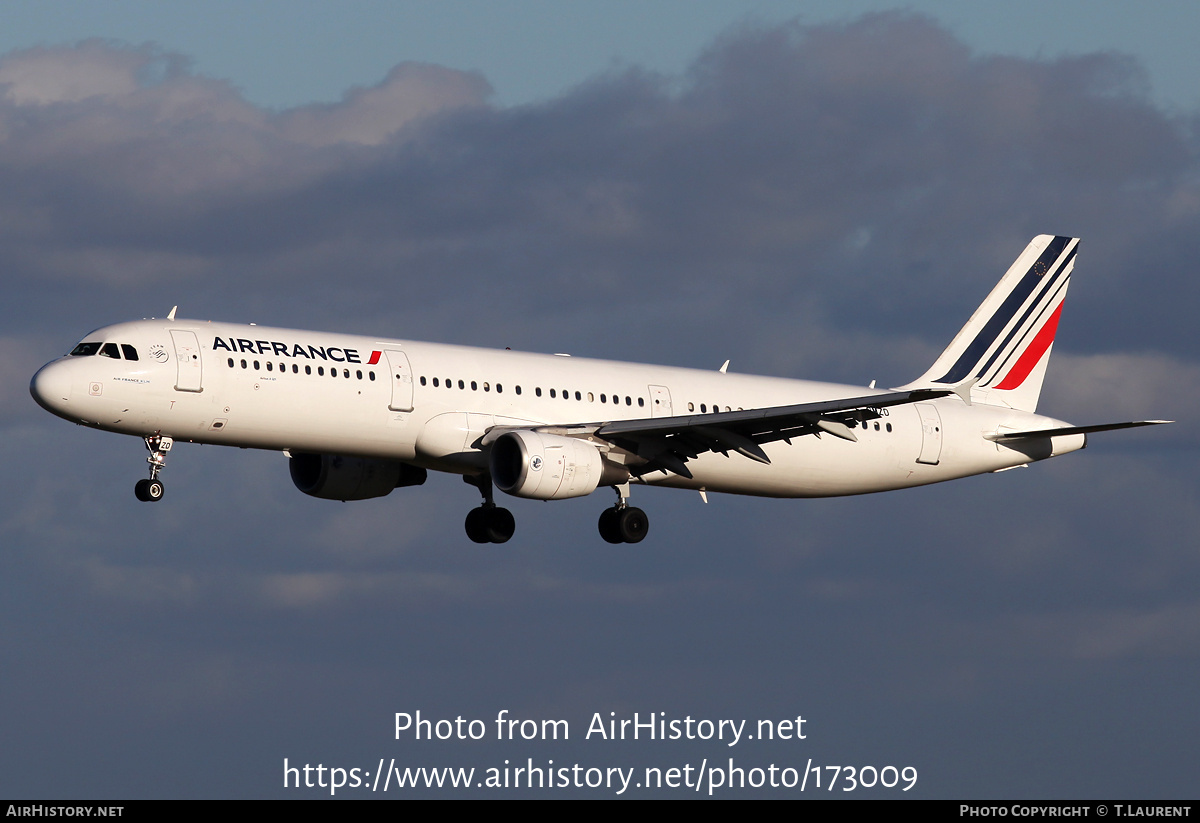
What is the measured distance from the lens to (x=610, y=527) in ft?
180

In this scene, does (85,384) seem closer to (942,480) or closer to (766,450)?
(766,450)

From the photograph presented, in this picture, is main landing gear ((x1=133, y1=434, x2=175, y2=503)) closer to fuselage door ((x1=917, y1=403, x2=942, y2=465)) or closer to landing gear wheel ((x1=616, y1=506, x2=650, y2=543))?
landing gear wheel ((x1=616, y1=506, x2=650, y2=543))

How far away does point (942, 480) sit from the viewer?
6169 centimetres

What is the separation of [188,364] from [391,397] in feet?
18.4

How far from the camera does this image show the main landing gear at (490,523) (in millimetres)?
57656

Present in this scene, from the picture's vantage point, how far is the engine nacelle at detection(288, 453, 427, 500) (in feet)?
185

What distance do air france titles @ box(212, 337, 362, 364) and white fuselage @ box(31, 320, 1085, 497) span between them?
0.13 feet

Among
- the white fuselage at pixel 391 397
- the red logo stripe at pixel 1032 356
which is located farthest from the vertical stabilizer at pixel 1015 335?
the white fuselage at pixel 391 397

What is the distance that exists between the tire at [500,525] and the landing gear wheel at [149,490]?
40.7 ft

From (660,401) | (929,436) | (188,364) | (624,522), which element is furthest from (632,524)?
(188,364)

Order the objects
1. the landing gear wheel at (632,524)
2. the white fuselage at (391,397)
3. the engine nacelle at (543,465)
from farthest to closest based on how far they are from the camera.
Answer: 1. the landing gear wheel at (632,524)
2. the engine nacelle at (543,465)
3. the white fuselage at (391,397)

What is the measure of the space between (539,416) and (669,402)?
4.88m

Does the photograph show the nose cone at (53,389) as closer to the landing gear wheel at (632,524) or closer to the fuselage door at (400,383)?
the fuselage door at (400,383)

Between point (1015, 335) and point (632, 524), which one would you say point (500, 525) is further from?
point (1015, 335)
